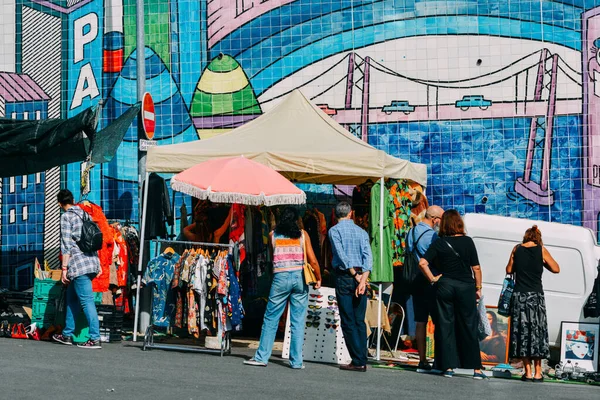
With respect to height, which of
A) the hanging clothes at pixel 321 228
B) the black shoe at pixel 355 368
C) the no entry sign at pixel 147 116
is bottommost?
the black shoe at pixel 355 368

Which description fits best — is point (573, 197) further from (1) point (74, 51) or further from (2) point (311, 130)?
(1) point (74, 51)

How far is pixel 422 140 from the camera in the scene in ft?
51.6

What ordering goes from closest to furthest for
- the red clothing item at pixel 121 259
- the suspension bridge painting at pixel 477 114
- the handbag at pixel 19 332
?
the handbag at pixel 19 332
the red clothing item at pixel 121 259
the suspension bridge painting at pixel 477 114

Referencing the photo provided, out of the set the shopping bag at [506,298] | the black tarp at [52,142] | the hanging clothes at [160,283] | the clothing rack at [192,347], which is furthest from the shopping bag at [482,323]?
the black tarp at [52,142]

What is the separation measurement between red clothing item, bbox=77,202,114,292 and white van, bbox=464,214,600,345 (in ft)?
14.6

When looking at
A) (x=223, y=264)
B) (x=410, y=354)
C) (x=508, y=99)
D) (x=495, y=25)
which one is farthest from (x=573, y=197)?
(x=223, y=264)

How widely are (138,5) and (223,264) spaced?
4.90m

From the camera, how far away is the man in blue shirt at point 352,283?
11.2 meters

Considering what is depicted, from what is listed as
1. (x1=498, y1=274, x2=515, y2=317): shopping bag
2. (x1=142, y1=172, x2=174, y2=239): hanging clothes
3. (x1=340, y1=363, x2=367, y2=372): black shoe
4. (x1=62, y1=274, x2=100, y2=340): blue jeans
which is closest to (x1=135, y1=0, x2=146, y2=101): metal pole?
(x1=142, y1=172, x2=174, y2=239): hanging clothes

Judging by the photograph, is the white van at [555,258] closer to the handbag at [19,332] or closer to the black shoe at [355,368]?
the black shoe at [355,368]

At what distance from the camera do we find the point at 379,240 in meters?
12.9

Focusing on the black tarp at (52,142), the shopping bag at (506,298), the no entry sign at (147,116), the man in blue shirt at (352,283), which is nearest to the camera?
the man in blue shirt at (352,283)

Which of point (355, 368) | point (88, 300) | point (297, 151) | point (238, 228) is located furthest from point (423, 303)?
point (88, 300)

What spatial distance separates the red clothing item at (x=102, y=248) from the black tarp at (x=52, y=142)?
62 cm
